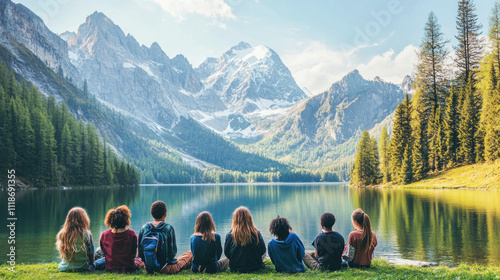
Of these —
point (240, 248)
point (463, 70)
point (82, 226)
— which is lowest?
point (240, 248)

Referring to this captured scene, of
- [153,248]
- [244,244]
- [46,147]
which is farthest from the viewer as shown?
[46,147]

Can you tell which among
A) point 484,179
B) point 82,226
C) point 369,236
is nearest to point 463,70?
point 484,179

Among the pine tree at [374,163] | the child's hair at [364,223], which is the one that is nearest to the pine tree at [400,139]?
the pine tree at [374,163]

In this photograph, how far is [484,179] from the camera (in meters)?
61.7

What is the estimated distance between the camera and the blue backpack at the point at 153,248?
12.4 m

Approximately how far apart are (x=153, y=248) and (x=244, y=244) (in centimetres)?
326

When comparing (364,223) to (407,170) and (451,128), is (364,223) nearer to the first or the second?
(451,128)

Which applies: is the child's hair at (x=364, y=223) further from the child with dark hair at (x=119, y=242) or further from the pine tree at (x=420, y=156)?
the pine tree at (x=420, y=156)

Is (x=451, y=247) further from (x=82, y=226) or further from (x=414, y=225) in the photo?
(x=82, y=226)

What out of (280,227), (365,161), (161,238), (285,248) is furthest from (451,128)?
(161,238)

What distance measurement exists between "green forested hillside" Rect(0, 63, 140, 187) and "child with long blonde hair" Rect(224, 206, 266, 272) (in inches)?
3414

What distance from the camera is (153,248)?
12430 mm

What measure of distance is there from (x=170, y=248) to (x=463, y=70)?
90.5 metres

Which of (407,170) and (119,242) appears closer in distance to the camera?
(119,242)
